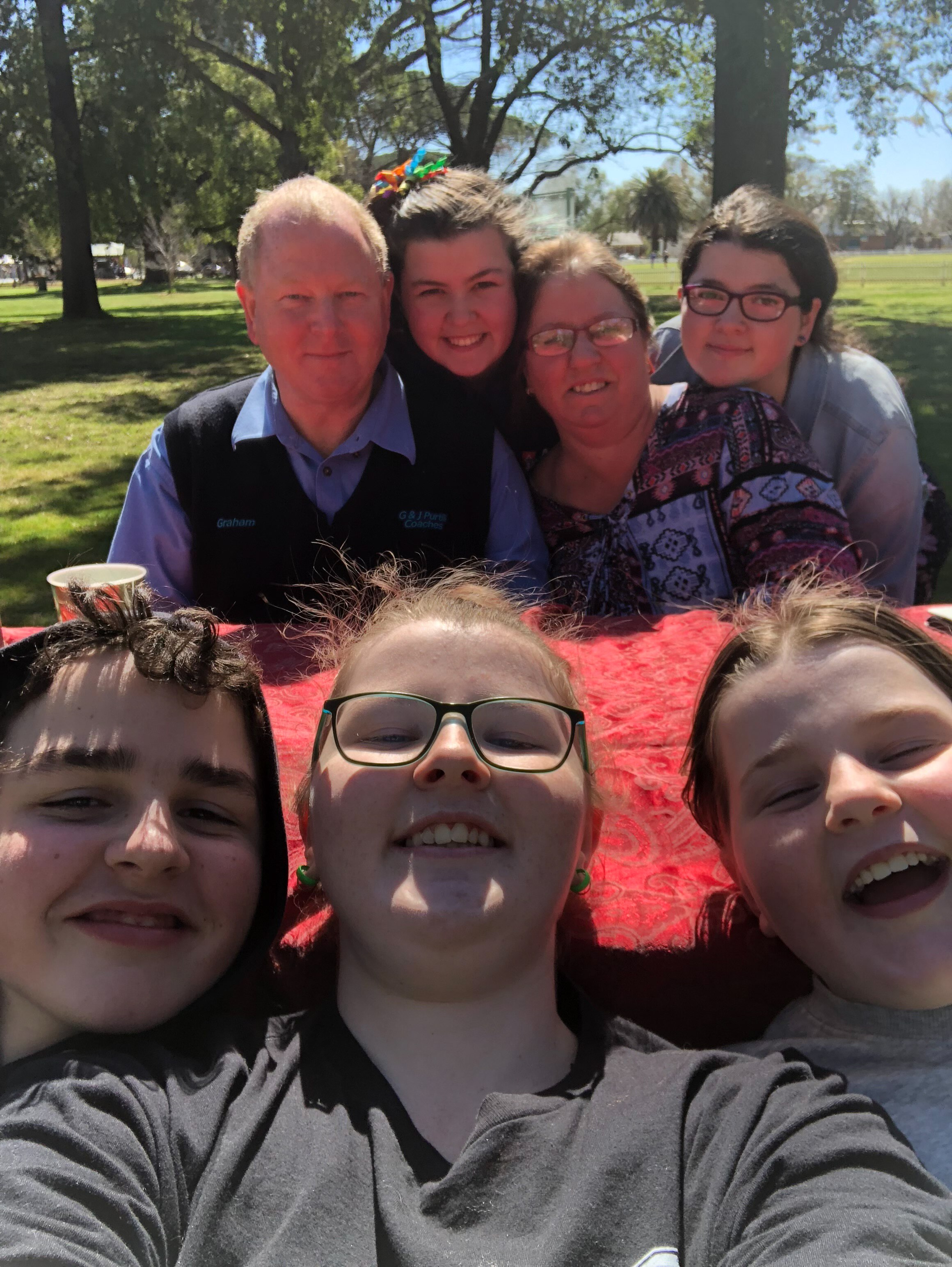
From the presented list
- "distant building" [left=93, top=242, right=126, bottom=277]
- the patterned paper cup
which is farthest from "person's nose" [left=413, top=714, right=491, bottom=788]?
"distant building" [left=93, top=242, right=126, bottom=277]

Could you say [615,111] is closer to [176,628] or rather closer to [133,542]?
[133,542]

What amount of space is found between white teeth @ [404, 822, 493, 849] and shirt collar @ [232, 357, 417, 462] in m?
2.00

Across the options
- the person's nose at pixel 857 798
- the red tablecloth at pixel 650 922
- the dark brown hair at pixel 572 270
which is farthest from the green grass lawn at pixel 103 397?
the person's nose at pixel 857 798

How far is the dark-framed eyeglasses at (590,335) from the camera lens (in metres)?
3.38

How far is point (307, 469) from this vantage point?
3418 millimetres

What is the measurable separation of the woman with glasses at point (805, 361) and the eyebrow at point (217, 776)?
2.46m

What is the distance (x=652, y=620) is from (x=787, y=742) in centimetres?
136

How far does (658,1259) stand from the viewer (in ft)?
4.19

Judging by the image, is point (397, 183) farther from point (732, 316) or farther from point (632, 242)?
point (632, 242)

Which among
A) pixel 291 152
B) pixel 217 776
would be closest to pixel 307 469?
pixel 217 776

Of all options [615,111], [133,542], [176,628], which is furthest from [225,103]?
[176,628]

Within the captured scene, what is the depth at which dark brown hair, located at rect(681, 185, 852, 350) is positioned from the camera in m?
3.56

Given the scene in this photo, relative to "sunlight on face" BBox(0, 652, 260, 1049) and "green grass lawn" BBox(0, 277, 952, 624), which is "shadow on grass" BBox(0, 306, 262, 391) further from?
"sunlight on face" BBox(0, 652, 260, 1049)

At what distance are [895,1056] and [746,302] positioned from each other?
267cm
